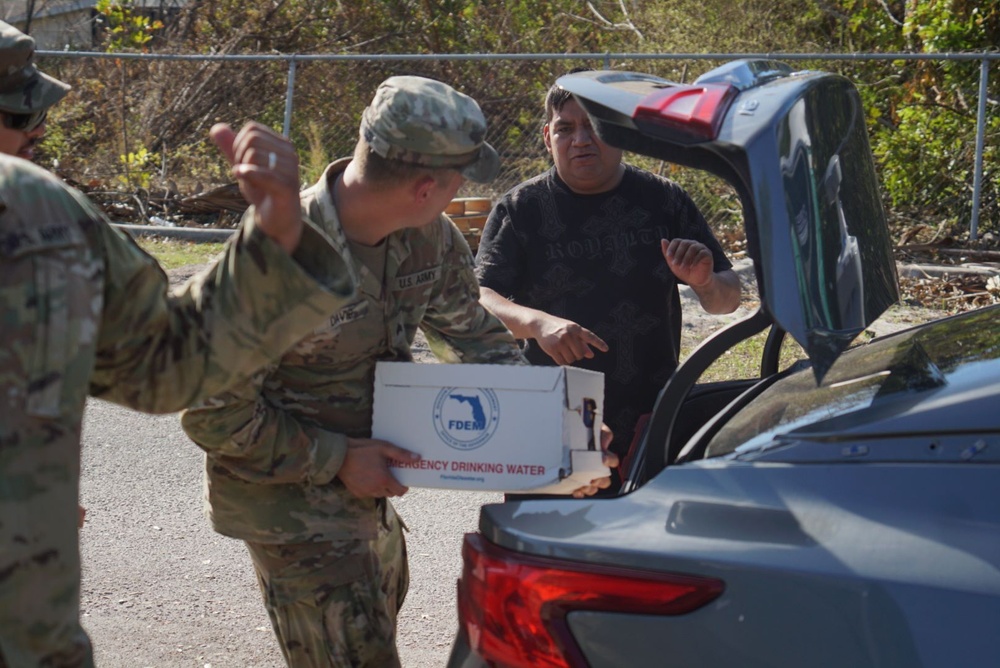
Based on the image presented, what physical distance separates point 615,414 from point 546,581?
166 cm

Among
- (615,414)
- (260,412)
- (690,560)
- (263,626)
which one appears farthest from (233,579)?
(690,560)

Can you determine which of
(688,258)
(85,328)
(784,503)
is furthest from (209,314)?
(688,258)

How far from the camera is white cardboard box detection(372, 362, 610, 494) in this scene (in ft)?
8.05

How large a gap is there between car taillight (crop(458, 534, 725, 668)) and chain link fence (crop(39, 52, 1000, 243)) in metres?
7.80

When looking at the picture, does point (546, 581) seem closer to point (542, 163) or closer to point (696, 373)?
point (696, 373)

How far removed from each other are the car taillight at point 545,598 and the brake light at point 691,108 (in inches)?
31.4

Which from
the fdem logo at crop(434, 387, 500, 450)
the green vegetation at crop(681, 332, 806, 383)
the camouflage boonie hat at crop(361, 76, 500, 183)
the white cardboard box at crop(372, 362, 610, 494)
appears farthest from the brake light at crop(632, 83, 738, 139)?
the green vegetation at crop(681, 332, 806, 383)

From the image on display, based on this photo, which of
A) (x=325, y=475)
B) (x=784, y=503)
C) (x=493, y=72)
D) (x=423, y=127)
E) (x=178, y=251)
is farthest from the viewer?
(x=493, y=72)

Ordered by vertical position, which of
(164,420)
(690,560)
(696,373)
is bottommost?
(164,420)

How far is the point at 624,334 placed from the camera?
354 cm

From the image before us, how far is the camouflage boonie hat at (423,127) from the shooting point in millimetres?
2471

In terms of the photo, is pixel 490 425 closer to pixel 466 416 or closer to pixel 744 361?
pixel 466 416

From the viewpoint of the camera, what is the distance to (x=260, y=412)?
2.51 meters

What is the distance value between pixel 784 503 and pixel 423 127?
1.13 meters
